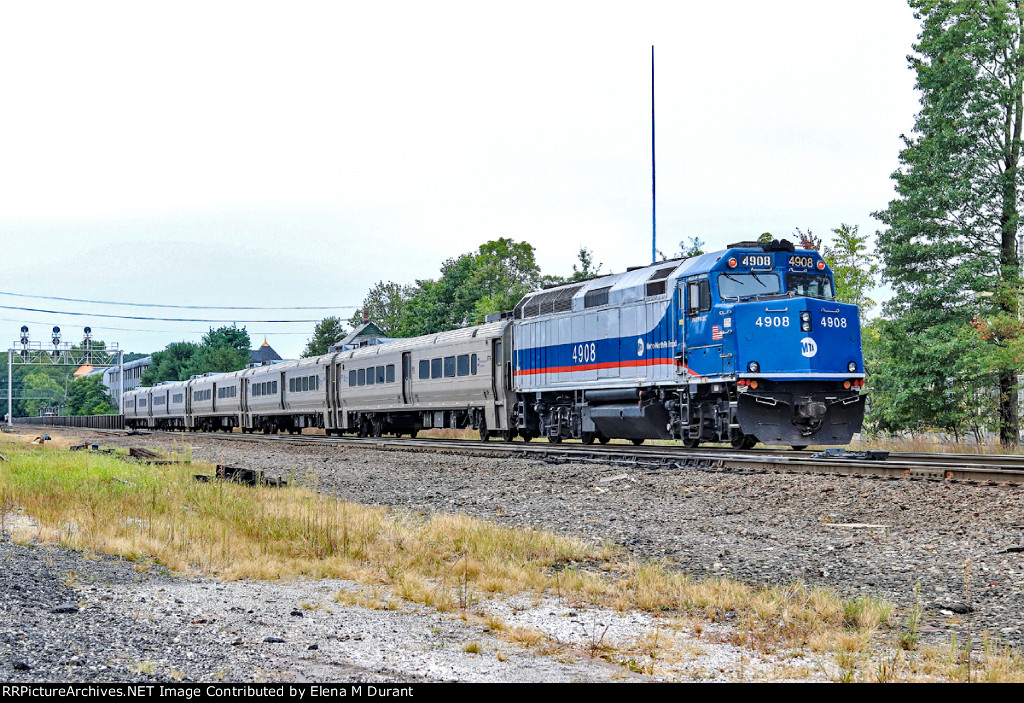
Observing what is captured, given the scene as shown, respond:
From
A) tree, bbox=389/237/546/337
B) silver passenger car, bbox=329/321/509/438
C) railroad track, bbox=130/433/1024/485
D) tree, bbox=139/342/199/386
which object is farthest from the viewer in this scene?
tree, bbox=139/342/199/386

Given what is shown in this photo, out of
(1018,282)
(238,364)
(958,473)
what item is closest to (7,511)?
(958,473)

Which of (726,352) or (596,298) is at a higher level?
(596,298)

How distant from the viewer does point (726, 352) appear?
18.0 m

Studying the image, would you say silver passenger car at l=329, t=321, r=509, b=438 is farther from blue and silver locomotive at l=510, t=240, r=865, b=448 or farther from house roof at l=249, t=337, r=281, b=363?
house roof at l=249, t=337, r=281, b=363

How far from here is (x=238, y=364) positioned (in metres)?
111

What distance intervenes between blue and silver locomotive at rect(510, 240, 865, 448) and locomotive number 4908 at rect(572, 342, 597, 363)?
1.5 inches

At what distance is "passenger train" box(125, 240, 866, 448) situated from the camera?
17.8 meters

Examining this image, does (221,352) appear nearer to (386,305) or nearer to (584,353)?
(386,305)

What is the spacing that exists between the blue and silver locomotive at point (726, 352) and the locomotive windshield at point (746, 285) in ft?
0.06

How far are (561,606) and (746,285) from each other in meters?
12.2

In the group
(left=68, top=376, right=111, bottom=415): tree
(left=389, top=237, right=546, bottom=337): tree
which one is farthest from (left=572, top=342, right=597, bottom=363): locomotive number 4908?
(left=68, top=376, right=111, bottom=415): tree

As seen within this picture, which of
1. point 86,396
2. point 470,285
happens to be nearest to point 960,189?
point 470,285

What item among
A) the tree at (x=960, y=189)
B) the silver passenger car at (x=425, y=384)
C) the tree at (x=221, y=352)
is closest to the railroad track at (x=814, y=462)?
the silver passenger car at (x=425, y=384)

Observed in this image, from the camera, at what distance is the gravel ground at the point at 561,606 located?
5449 mm
